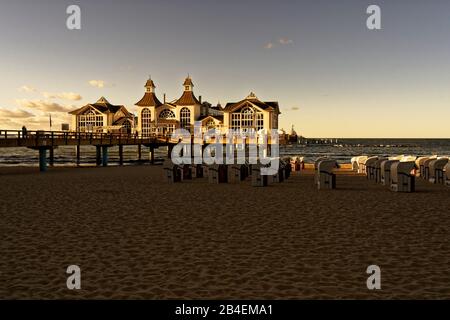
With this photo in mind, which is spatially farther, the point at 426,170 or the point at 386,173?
the point at 426,170

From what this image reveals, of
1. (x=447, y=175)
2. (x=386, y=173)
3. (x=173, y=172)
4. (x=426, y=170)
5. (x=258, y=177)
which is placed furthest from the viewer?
(x=426, y=170)

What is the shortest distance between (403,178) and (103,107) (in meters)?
85.0

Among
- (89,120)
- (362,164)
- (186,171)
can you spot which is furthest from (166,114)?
(186,171)

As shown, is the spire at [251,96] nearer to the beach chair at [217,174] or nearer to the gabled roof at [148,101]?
the gabled roof at [148,101]

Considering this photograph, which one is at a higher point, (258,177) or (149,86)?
(149,86)

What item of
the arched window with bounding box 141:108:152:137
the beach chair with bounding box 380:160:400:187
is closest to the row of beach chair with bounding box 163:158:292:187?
the beach chair with bounding box 380:160:400:187

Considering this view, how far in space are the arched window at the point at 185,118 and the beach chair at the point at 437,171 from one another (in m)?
65.2

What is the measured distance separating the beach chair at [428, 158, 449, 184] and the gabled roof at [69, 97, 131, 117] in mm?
80083

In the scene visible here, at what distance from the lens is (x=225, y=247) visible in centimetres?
862

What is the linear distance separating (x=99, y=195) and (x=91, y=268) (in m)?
10.8

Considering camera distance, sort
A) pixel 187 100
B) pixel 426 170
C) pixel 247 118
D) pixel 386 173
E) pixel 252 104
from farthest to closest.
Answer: pixel 187 100 → pixel 247 118 → pixel 252 104 → pixel 426 170 → pixel 386 173

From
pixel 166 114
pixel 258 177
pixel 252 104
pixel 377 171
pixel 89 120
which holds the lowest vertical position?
pixel 258 177

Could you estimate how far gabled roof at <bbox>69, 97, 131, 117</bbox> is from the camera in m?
95.2

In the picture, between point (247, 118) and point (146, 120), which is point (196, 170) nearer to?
point (247, 118)
